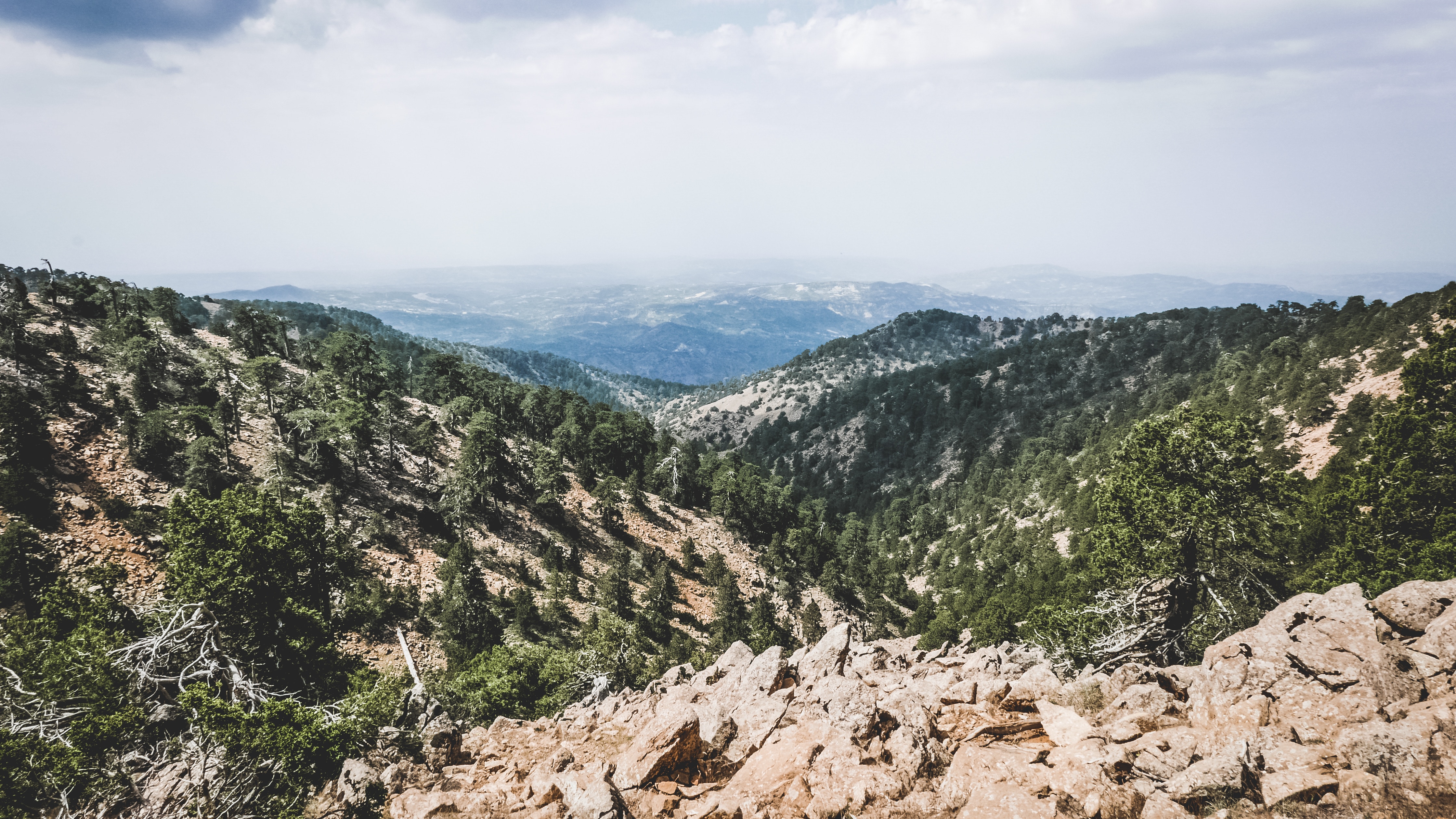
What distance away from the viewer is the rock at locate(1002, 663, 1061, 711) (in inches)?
664

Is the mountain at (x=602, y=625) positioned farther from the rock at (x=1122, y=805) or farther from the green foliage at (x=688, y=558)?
the green foliage at (x=688, y=558)

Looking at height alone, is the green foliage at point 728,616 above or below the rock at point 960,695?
below

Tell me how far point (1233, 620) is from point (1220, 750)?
14.2 m

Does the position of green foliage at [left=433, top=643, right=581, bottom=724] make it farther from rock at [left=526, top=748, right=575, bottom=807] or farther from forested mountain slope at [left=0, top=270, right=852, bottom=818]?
rock at [left=526, top=748, right=575, bottom=807]

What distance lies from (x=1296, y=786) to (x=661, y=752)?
13.7 metres

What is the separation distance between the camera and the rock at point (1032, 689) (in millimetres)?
16859

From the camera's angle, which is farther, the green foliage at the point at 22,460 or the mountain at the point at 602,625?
the green foliage at the point at 22,460

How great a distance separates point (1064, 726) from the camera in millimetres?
14852

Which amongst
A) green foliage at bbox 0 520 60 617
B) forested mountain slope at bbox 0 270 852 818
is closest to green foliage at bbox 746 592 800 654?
forested mountain slope at bbox 0 270 852 818

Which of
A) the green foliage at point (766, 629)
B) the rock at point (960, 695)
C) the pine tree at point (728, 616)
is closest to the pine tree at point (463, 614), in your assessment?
the pine tree at point (728, 616)

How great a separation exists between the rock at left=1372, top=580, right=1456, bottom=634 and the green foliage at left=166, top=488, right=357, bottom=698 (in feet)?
112

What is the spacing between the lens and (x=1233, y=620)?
2247 centimetres

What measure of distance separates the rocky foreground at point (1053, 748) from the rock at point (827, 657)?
5.72 feet

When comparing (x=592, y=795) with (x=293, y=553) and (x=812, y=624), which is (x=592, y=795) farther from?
(x=812, y=624)
